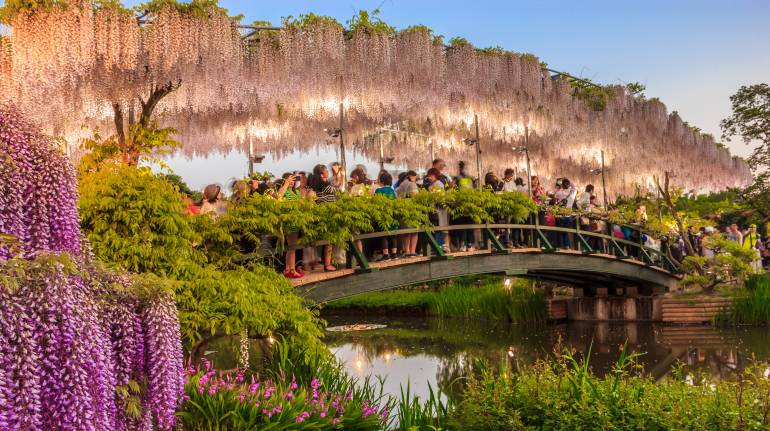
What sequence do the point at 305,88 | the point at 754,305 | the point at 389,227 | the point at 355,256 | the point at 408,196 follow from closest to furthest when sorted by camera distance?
the point at 355,256, the point at 389,227, the point at 408,196, the point at 305,88, the point at 754,305

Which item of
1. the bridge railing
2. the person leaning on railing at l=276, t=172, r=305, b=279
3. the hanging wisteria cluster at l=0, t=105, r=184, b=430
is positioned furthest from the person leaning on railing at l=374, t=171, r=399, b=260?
the hanging wisteria cluster at l=0, t=105, r=184, b=430

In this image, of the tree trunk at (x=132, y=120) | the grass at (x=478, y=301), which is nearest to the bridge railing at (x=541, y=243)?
the tree trunk at (x=132, y=120)

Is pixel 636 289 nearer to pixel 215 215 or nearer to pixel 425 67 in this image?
pixel 425 67

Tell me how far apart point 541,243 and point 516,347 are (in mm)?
2214

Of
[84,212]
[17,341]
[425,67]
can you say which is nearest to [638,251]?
[425,67]

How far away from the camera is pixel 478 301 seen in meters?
22.2

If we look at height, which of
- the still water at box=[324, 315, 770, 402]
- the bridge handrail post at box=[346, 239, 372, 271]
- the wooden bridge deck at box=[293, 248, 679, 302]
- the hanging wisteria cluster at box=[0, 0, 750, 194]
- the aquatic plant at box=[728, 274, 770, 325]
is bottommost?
the still water at box=[324, 315, 770, 402]

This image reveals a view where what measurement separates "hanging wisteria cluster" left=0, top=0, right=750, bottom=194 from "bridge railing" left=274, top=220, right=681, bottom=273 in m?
2.35

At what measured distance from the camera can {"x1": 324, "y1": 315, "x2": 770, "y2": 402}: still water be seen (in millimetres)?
13789

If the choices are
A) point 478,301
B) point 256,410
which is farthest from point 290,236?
point 478,301

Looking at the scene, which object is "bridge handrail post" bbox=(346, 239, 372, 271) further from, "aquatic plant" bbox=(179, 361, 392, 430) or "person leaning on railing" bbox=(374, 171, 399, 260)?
"aquatic plant" bbox=(179, 361, 392, 430)

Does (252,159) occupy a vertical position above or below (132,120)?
below

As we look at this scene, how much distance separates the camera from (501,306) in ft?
71.4

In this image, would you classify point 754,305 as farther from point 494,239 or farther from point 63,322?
point 63,322
